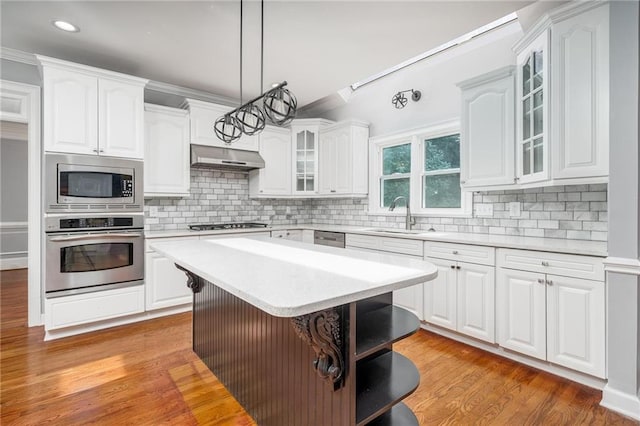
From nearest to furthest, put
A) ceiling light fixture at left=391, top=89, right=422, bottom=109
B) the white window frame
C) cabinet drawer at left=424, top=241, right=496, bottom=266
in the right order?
cabinet drawer at left=424, top=241, right=496, bottom=266, the white window frame, ceiling light fixture at left=391, top=89, right=422, bottom=109

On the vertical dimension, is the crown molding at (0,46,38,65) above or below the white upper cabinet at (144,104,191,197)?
above

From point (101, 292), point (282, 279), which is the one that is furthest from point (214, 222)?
point (282, 279)

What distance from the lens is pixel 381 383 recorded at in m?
1.44

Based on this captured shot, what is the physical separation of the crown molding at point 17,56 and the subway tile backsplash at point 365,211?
170 centimetres

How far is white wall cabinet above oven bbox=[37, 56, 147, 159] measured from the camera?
9.26ft

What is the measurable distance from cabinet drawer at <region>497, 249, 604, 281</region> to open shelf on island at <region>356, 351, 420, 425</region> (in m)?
1.34

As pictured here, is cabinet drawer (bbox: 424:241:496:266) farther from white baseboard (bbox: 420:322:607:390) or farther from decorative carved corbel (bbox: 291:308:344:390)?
decorative carved corbel (bbox: 291:308:344:390)

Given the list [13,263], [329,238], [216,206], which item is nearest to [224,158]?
[216,206]

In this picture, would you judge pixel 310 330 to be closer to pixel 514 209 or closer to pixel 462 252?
pixel 462 252

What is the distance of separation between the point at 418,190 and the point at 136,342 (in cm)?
332

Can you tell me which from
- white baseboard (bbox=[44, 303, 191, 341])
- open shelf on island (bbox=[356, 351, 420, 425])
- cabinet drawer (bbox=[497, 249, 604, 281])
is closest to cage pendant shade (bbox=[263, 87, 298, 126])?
open shelf on island (bbox=[356, 351, 420, 425])

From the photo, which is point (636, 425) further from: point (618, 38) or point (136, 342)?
point (136, 342)

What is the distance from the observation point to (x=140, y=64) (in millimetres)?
3320

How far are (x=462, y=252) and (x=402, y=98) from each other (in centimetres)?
211
